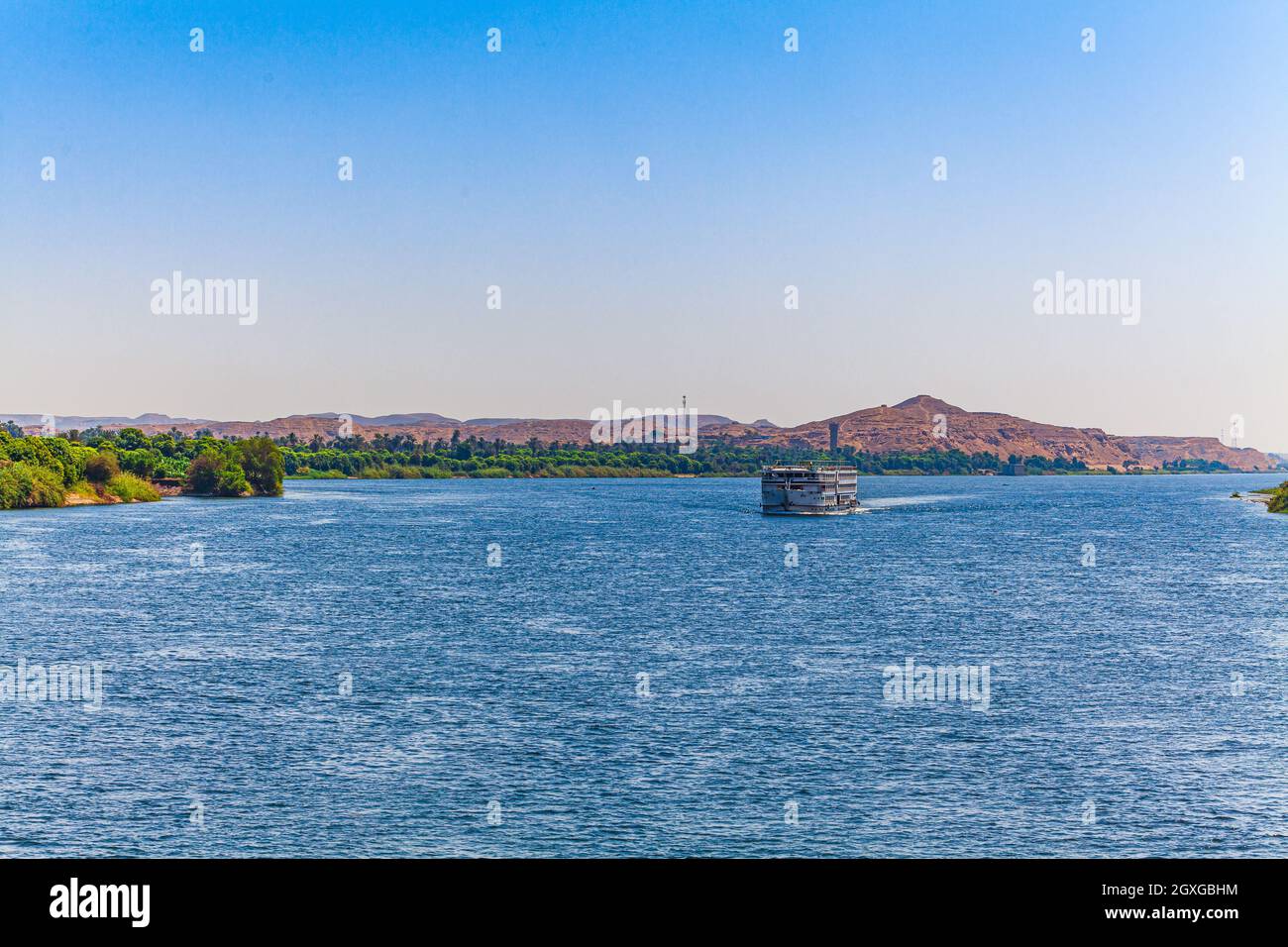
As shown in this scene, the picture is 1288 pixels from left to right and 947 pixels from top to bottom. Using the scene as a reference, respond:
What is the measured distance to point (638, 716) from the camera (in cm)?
5412

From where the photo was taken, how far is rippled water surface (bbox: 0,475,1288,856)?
38438 mm

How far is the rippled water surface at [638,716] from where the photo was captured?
3844 cm
